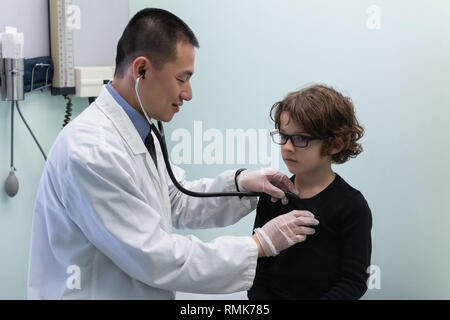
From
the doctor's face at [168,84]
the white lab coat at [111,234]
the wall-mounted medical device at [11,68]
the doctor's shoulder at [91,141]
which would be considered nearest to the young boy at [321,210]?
the white lab coat at [111,234]

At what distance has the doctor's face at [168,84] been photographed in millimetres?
1192

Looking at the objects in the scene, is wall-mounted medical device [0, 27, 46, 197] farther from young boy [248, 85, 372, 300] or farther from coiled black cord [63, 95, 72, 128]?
young boy [248, 85, 372, 300]

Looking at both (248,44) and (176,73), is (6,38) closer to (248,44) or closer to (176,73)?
(176,73)

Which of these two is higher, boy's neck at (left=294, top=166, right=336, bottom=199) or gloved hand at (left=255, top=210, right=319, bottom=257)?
boy's neck at (left=294, top=166, right=336, bottom=199)

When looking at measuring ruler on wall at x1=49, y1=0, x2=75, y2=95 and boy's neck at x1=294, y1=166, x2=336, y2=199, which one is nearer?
boy's neck at x1=294, y1=166, x2=336, y2=199

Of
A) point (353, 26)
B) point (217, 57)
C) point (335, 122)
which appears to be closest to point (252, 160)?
point (217, 57)

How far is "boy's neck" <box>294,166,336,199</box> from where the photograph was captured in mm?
1273

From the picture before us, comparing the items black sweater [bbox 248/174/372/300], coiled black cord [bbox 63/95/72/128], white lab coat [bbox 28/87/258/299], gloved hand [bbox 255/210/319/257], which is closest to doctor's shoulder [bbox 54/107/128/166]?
white lab coat [bbox 28/87/258/299]

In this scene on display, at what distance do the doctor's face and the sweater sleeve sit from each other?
48 centimetres

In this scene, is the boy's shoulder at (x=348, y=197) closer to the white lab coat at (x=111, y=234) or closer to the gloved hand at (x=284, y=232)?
the gloved hand at (x=284, y=232)

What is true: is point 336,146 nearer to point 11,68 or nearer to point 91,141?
point 91,141

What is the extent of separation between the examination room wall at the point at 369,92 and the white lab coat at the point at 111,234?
642mm

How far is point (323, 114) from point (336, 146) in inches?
3.8

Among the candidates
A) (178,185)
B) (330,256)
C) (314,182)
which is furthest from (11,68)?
(330,256)
